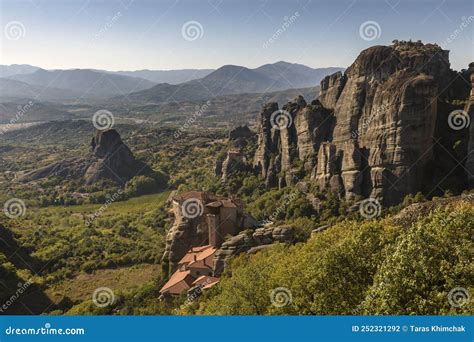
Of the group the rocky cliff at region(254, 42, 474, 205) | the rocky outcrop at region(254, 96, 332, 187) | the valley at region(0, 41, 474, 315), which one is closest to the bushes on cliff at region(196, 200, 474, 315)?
the valley at region(0, 41, 474, 315)

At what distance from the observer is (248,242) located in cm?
4300

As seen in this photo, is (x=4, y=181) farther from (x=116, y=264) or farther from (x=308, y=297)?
(x=308, y=297)

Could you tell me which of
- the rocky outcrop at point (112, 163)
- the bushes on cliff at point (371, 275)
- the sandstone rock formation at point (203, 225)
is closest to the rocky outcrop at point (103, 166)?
the rocky outcrop at point (112, 163)

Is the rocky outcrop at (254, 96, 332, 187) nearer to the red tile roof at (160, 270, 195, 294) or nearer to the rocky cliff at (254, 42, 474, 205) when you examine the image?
the rocky cliff at (254, 42, 474, 205)

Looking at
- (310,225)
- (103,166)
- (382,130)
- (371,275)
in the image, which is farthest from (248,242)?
(103,166)

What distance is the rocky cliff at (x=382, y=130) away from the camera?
51125 millimetres

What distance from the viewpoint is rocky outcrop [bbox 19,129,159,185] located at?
123 m

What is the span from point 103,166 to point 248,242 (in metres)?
89.7

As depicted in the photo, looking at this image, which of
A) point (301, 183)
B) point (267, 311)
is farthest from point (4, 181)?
point (267, 311)

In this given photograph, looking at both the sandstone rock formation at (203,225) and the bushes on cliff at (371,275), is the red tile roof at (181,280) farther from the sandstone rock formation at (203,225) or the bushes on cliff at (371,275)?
the bushes on cliff at (371,275)

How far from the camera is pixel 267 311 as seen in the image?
81.9 feet

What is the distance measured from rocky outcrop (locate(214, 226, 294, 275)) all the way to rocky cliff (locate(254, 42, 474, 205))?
1447 cm

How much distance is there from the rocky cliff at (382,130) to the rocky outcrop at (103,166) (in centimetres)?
5937

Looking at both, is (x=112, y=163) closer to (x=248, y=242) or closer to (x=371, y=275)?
(x=248, y=242)
